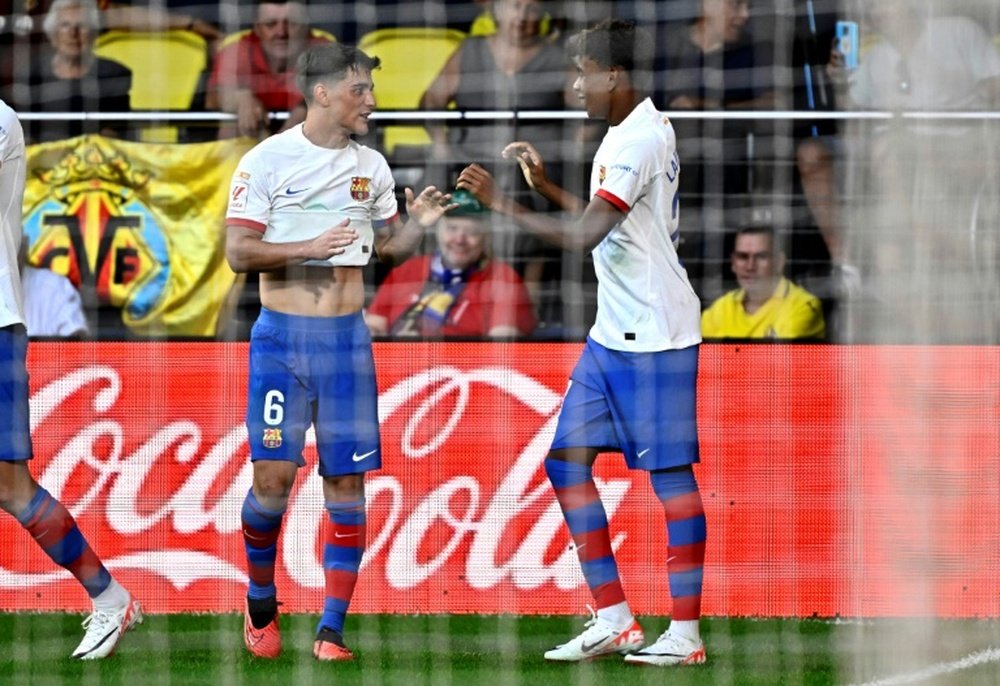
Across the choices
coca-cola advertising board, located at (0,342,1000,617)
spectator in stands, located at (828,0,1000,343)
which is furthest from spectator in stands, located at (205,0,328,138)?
spectator in stands, located at (828,0,1000,343)

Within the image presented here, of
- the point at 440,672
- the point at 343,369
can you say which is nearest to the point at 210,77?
the point at 343,369

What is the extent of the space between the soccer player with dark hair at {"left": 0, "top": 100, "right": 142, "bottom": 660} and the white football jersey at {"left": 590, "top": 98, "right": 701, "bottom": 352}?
1.49 m

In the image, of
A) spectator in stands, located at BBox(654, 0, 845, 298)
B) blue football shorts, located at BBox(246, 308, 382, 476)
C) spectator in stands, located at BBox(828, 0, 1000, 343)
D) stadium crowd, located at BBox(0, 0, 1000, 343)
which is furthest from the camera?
spectator in stands, located at BBox(654, 0, 845, 298)

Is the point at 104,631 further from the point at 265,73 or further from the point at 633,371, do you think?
the point at 265,73

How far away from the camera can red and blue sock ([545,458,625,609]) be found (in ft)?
16.4

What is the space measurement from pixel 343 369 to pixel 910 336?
223 centimetres

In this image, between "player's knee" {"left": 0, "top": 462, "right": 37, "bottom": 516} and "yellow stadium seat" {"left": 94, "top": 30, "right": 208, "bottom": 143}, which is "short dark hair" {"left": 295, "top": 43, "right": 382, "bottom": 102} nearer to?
"player's knee" {"left": 0, "top": 462, "right": 37, "bottom": 516}

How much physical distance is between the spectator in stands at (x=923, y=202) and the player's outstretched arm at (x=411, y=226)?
184cm

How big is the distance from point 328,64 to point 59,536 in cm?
145

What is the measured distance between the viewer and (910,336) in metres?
3.07

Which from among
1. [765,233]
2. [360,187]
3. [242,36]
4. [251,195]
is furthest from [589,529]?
[242,36]

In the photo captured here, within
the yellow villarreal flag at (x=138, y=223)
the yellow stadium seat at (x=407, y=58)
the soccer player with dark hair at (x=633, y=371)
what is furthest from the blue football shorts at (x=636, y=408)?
the yellow stadium seat at (x=407, y=58)

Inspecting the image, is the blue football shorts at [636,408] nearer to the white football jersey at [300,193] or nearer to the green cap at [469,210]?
the white football jersey at [300,193]

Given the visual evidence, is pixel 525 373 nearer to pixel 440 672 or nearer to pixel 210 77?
pixel 440 672
